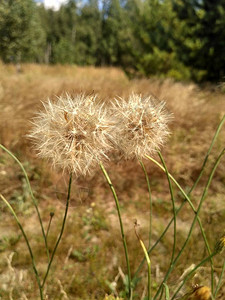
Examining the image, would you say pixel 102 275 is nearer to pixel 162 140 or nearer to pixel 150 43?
pixel 162 140

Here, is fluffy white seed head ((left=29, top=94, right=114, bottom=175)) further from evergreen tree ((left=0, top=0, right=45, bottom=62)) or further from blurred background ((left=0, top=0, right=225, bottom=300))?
evergreen tree ((left=0, top=0, right=45, bottom=62))

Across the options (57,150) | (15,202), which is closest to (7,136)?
(15,202)

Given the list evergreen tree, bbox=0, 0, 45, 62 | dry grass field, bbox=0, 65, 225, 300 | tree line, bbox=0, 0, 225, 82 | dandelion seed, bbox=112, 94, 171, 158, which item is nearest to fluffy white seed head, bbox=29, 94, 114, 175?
dandelion seed, bbox=112, 94, 171, 158

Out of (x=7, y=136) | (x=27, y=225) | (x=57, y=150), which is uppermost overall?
(x=57, y=150)

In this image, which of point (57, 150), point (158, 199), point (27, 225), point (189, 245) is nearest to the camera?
point (57, 150)

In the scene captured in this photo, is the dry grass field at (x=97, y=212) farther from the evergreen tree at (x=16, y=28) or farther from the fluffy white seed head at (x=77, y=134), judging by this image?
the evergreen tree at (x=16, y=28)

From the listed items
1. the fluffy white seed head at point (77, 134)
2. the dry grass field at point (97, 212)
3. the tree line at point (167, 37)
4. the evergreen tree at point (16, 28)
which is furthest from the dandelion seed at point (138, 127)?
the evergreen tree at point (16, 28)

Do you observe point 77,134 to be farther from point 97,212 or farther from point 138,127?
point 97,212
